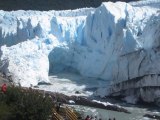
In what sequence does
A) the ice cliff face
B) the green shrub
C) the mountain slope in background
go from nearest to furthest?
1. the green shrub
2. the ice cliff face
3. the mountain slope in background

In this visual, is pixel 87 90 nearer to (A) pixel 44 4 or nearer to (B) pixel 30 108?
(B) pixel 30 108

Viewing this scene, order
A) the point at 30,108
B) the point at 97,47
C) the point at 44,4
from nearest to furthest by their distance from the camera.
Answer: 1. the point at 30,108
2. the point at 97,47
3. the point at 44,4

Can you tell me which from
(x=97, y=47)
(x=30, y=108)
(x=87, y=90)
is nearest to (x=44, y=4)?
(x=97, y=47)

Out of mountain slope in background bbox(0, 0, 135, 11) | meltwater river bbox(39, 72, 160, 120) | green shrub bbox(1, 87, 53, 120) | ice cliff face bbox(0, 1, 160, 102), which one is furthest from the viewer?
mountain slope in background bbox(0, 0, 135, 11)

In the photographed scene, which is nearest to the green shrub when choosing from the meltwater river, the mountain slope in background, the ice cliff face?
the meltwater river

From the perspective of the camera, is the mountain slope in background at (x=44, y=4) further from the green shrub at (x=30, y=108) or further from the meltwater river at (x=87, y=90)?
the green shrub at (x=30, y=108)

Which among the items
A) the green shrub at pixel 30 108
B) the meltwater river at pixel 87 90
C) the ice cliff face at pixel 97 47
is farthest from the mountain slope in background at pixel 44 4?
the green shrub at pixel 30 108

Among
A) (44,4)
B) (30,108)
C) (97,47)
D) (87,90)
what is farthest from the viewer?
(44,4)

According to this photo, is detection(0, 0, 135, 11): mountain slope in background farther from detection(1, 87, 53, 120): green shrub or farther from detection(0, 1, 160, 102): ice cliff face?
detection(1, 87, 53, 120): green shrub

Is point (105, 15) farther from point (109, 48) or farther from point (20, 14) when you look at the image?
point (20, 14)
